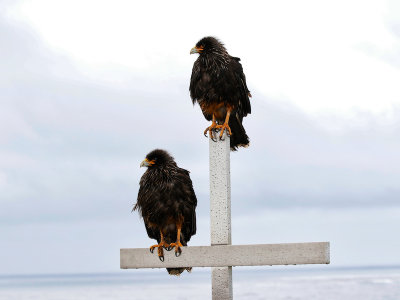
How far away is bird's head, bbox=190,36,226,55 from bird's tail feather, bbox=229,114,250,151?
3.04 ft

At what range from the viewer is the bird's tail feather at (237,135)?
9359 mm

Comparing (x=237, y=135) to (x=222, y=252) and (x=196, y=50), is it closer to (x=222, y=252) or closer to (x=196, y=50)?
(x=196, y=50)

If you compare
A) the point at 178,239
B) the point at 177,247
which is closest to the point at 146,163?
the point at 178,239

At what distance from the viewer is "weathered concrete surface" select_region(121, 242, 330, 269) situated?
7.86 metres

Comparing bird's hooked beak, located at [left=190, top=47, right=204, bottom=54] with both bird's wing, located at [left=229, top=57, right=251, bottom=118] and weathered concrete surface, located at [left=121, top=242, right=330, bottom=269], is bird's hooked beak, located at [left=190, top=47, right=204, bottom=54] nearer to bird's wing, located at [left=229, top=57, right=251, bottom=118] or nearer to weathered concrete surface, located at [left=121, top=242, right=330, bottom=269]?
bird's wing, located at [left=229, top=57, right=251, bottom=118]

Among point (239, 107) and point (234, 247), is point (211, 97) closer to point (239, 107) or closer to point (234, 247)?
point (239, 107)

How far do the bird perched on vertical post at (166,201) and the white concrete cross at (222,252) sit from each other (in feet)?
0.78

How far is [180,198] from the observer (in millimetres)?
8914

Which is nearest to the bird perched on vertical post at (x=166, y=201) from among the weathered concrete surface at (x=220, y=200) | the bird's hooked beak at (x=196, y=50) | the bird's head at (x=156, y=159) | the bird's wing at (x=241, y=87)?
the bird's head at (x=156, y=159)

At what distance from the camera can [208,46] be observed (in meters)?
9.62

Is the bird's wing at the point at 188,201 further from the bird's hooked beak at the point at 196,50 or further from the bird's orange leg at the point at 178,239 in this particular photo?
the bird's hooked beak at the point at 196,50

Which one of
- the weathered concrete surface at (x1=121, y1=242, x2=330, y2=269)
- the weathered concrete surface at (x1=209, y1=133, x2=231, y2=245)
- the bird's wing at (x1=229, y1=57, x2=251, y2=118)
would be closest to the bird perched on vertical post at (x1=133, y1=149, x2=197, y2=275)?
the weathered concrete surface at (x1=121, y1=242, x2=330, y2=269)

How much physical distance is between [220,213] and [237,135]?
1406mm

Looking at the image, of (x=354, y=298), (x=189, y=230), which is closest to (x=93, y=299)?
(x=354, y=298)
